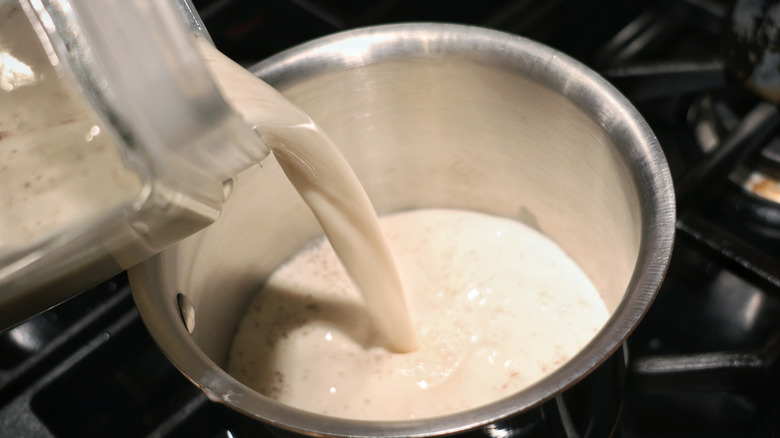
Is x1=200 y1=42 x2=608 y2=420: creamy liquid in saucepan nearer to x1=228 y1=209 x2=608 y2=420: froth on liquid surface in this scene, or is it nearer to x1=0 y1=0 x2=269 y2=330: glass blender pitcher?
x1=228 y1=209 x2=608 y2=420: froth on liquid surface

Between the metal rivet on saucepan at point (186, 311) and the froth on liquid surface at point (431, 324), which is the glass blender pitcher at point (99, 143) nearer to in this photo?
the metal rivet on saucepan at point (186, 311)

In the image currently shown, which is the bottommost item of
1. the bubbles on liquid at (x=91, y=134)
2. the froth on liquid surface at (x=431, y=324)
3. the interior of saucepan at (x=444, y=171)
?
the froth on liquid surface at (x=431, y=324)

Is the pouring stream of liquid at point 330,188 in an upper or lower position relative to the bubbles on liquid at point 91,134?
lower

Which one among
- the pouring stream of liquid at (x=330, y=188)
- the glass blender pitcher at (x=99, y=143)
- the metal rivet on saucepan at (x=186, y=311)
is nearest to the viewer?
the glass blender pitcher at (x=99, y=143)

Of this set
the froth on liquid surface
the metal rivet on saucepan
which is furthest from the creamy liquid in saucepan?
the metal rivet on saucepan

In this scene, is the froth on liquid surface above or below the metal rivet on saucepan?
below

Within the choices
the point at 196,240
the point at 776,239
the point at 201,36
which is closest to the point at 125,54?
the point at 201,36

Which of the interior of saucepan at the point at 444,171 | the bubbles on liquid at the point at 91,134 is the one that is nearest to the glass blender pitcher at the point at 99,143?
the bubbles on liquid at the point at 91,134
